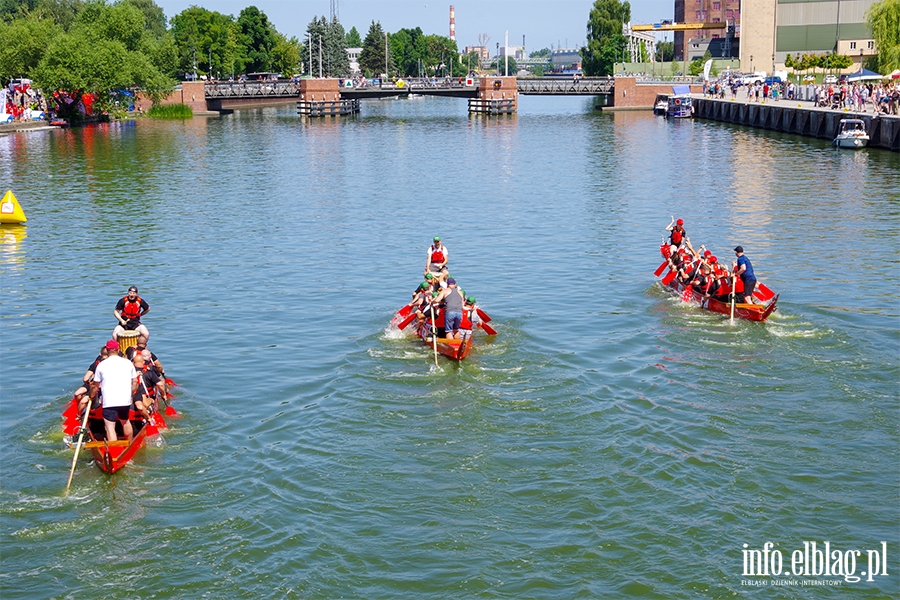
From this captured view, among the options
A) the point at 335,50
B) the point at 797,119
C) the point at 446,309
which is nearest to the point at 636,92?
the point at 797,119

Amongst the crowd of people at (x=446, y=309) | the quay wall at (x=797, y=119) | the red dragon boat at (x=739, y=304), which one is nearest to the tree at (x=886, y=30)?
the quay wall at (x=797, y=119)

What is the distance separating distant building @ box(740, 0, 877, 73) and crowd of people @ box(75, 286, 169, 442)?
115m

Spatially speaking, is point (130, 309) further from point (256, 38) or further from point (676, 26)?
point (676, 26)

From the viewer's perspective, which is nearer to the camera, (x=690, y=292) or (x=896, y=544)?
(x=896, y=544)

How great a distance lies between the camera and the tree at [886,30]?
8669cm

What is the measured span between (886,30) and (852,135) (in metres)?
30.6

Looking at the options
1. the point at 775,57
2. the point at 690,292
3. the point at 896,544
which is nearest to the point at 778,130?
the point at 775,57

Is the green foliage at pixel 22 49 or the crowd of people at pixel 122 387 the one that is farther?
the green foliage at pixel 22 49

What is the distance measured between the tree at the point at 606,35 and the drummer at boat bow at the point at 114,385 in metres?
149

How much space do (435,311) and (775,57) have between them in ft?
382

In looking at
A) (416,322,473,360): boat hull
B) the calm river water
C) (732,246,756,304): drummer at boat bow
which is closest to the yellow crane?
the calm river water

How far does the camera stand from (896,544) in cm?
1455

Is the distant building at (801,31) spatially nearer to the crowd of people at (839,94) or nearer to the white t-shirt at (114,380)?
the crowd of people at (839,94)

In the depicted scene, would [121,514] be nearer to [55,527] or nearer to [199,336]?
[55,527]
